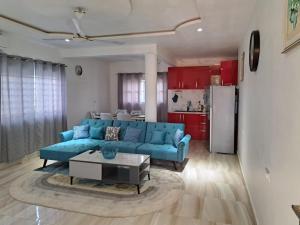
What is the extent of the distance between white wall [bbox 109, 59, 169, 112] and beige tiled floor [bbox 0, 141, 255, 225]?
4.77 m

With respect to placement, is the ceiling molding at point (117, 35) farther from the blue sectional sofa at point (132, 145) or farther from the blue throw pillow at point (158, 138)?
the blue throw pillow at point (158, 138)

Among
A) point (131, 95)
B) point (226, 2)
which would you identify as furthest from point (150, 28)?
point (131, 95)

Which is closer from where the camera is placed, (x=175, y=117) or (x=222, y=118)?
(x=222, y=118)

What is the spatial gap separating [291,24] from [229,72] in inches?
197

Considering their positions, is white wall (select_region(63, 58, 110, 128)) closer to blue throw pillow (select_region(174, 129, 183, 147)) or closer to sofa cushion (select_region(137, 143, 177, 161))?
sofa cushion (select_region(137, 143, 177, 161))

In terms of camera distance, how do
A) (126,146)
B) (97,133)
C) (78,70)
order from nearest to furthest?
(126,146)
(97,133)
(78,70)

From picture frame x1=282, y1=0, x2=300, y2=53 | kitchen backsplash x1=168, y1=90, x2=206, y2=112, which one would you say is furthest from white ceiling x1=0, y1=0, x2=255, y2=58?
kitchen backsplash x1=168, y1=90, x2=206, y2=112

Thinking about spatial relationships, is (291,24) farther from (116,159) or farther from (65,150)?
(65,150)

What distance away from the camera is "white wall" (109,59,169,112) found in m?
8.12

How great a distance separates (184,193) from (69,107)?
428cm

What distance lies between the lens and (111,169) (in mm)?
3660

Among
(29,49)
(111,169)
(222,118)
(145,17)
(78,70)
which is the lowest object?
(111,169)

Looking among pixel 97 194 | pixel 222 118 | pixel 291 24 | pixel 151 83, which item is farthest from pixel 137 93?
pixel 291 24

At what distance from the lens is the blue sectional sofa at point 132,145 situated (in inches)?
166
